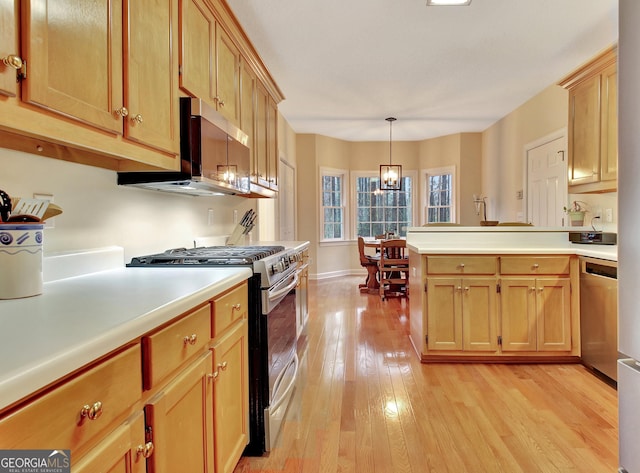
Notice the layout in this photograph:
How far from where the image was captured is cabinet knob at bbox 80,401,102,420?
2.22 feet

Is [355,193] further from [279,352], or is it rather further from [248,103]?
[279,352]

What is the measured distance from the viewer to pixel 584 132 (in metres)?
3.21

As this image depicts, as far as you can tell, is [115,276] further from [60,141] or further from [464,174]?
[464,174]

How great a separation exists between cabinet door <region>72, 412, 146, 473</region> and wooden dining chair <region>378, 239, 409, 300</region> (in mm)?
4550

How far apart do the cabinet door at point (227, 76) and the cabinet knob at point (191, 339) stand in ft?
5.27

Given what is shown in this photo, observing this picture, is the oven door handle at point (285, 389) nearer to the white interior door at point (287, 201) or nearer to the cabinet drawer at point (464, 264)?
the cabinet drawer at point (464, 264)

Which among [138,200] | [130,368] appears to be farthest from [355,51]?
[130,368]

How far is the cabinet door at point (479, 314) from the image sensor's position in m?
2.84

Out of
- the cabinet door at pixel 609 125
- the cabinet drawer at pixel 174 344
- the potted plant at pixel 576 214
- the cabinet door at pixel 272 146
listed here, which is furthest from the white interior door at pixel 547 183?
the cabinet drawer at pixel 174 344

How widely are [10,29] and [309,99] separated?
430 cm

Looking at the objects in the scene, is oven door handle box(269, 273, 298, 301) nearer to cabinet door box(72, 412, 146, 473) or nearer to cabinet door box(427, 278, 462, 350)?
cabinet door box(72, 412, 146, 473)

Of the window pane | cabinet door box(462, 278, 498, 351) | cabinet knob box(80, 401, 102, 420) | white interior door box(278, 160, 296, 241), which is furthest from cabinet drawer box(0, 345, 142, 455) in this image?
the window pane

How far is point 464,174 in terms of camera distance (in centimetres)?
696

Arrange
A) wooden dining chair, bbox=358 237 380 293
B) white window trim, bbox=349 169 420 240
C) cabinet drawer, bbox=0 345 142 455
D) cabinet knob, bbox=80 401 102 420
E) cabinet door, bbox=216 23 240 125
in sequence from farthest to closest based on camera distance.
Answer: white window trim, bbox=349 169 420 240
wooden dining chair, bbox=358 237 380 293
cabinet door, bbox=216 23 240 125
cabinet knob, bbox=80 401 102 420
cabinet drawer, bbox=0 345 142 455
